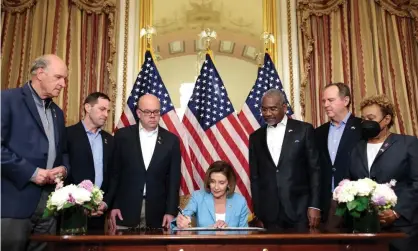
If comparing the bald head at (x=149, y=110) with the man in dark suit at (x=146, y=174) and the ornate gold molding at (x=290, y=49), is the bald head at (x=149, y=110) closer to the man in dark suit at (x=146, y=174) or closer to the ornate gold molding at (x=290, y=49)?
the man in dark suit at (x=146, y=174)

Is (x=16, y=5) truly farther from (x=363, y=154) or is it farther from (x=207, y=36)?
(x=363, y=154)

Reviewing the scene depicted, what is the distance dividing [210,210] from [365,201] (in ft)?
3.77

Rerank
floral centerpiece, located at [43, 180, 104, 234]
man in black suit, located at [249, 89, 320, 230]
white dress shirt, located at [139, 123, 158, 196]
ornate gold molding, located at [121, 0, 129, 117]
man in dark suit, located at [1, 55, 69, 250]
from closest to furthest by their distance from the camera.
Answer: floral centerpiece, located at [43, 180, 104, 234], man in dark suit, located at [1, 55, 69, 250], man in black suit, located at [249, 89, 320, 230], white dress shirt, located at [139, 123, 158, 196], ornate gold molding, located at [121, 0, 129, 117]

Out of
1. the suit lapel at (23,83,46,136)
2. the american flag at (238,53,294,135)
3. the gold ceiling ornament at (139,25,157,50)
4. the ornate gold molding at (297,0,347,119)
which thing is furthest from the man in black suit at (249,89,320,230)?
the gold ceiling ornament at (139,25,157,50)

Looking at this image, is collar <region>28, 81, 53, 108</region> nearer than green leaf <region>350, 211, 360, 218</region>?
No

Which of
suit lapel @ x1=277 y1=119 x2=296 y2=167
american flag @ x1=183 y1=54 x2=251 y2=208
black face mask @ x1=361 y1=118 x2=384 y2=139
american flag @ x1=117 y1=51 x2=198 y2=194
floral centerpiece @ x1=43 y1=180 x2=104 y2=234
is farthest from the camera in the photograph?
american flag @ x1=183 y1=54 x2=251 y2=208

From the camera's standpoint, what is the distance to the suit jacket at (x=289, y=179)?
3.59 metres

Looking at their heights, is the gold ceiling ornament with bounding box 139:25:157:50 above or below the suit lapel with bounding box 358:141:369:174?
above

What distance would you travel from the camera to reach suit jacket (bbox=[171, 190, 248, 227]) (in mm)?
3395

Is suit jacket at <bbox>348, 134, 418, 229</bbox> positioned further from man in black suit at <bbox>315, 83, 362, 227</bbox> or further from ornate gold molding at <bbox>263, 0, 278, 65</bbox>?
ornate gold molding at <bbox>263, 0, 278, 65</bbox>

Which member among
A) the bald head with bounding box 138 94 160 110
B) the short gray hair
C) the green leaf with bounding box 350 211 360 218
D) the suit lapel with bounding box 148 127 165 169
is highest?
the short gray hair

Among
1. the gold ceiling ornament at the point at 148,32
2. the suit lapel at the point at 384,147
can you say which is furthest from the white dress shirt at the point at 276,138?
the gold ceiling ornament at the point at 148,32

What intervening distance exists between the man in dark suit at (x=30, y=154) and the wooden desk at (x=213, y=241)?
12.8 inches

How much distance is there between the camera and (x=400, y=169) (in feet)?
11.0
